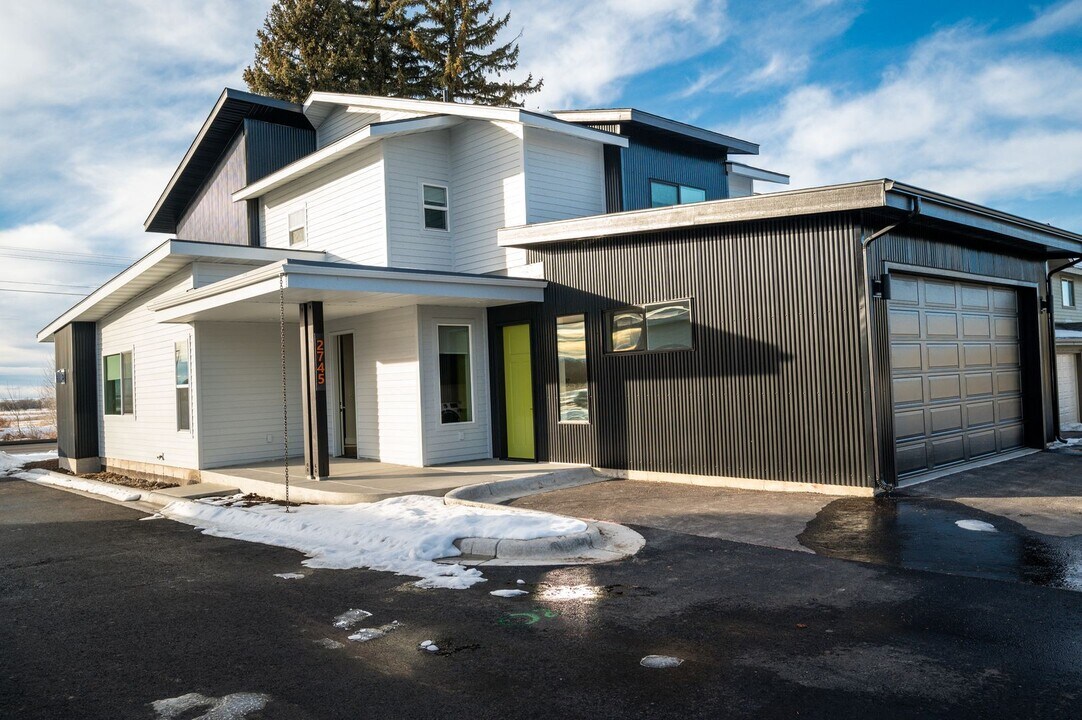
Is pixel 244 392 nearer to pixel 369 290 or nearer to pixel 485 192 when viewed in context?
pixel 369 290

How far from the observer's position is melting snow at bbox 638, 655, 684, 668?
4660 millimetres

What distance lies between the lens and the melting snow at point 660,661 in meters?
4.66

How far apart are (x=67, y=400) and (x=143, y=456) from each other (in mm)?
4513

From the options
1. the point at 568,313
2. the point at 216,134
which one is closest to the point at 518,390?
the point at 568,313

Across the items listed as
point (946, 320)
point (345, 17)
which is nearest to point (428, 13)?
point (345, 17)

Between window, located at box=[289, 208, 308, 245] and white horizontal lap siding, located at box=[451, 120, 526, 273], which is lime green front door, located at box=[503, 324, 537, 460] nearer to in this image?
white horizontal lap siding, located at box=[451, 120, 526, 273]

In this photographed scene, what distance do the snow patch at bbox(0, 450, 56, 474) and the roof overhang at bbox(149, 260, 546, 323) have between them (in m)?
9.90

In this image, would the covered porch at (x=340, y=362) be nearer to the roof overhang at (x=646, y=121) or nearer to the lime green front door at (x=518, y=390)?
the lime green front door at (x=518, y=390)

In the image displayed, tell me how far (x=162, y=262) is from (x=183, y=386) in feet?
8.09

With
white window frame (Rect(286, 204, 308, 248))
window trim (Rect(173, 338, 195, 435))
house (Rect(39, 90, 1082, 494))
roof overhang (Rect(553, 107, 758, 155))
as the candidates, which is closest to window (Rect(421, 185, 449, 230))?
house (Rect(39, 90, 1082, 494))

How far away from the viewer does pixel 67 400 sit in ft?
65.2

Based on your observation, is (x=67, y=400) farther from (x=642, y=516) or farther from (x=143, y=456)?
(x=642, y=516)

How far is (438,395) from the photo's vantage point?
1358cm

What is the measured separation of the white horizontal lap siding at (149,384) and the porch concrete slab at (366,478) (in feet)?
6.88
